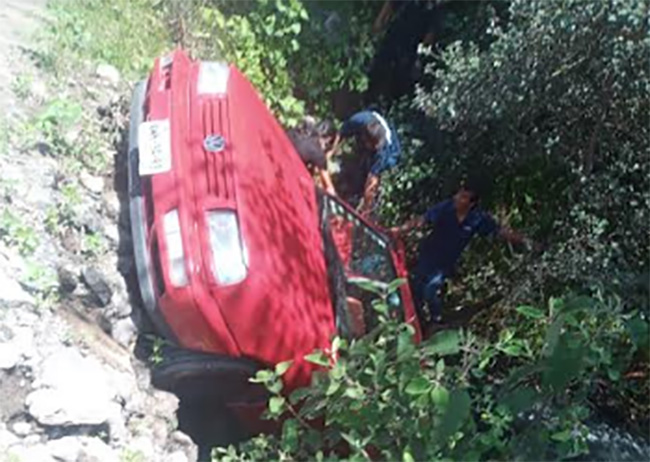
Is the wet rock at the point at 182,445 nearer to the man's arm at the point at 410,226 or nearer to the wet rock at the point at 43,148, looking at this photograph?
the wet rock at the point at 43,148

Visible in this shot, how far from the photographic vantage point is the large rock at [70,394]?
4.40 meters

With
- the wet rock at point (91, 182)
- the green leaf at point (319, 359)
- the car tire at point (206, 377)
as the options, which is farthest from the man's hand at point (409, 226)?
the green leaf at point (319, 359)

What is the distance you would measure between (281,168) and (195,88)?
667 millimetres

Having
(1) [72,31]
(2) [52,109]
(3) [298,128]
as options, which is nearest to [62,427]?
(2) [52,109]

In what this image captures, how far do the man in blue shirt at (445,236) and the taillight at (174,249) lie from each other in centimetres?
198

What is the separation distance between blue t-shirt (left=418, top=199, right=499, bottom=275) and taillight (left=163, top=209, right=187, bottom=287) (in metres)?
2.03

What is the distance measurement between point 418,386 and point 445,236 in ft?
9.06

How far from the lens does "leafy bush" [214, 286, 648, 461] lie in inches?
139

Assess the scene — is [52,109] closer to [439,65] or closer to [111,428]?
[111,428]

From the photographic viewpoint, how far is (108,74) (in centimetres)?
621

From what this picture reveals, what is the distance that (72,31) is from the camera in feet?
20.5

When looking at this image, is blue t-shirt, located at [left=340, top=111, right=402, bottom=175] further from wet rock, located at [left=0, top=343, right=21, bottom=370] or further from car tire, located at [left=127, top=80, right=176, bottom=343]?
wet rock, located at [left=0, top=343, right=21, bottom=370]

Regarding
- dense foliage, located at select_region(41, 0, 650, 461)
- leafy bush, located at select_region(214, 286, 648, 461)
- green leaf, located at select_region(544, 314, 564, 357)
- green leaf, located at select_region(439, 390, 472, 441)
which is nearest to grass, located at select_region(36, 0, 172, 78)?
dense foliage, located at select_region(41, 0, 650, 461)

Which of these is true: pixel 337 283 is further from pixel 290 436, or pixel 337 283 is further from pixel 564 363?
pixel 564 363
